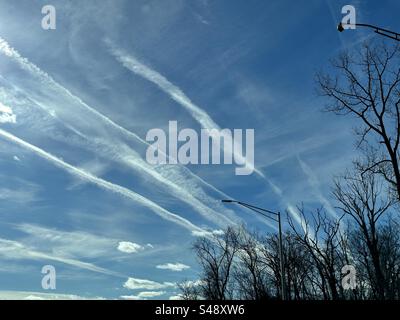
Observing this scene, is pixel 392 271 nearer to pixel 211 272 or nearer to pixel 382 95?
pixel 211 272

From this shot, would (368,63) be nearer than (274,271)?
Yes

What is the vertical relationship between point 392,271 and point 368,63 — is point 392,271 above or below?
below

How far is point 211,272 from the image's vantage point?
66625 mm

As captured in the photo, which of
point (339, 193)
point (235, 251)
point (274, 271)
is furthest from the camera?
point (235, 251)

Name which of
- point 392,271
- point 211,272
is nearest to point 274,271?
point 211,272

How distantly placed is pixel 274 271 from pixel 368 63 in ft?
135
